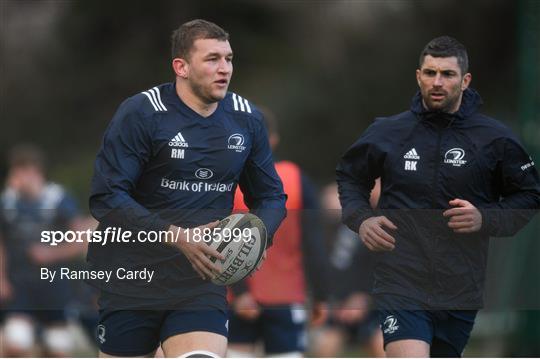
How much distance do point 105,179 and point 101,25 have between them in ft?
51.0

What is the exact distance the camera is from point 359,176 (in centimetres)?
642

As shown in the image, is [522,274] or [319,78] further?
[319,78]

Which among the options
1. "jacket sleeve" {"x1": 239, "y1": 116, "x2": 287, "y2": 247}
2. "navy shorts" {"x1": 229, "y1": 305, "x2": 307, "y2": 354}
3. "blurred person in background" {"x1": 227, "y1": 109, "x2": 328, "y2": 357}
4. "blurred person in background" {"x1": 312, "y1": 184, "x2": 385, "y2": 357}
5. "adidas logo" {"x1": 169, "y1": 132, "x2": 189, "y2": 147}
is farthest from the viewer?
"navy shorts" {"x1": 229, "y1": 305, "x2": 307, "y2": 354}

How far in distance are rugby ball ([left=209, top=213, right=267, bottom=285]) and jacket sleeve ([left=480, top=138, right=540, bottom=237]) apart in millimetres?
1086

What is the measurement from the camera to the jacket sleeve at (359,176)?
6336 mm

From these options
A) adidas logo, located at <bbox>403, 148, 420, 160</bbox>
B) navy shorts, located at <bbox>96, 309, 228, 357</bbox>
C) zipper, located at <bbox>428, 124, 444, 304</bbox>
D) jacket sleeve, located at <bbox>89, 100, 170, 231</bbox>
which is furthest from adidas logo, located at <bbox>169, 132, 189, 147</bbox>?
zipper, located at <bbox>428, 124, 444, 304</bbox>

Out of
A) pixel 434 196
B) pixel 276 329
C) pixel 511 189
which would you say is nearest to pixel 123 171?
pixel 434 196

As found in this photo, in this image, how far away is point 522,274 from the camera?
8.73 metres

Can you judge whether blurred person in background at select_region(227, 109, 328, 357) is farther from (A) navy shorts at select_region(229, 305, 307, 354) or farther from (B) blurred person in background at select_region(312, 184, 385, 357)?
(B) blurred person in background at select_region(312, 184, 385, 357)

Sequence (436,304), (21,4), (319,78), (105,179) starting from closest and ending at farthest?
1. (105,179)
2. (436,304)
3. (319,78)
4. (21,4)

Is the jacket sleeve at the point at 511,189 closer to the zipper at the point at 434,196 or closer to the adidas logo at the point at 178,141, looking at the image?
the zipper at the point at 434,196

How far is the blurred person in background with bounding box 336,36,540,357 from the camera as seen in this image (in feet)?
20.4

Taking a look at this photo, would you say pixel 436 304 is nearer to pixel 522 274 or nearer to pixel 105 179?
pixel 105 179

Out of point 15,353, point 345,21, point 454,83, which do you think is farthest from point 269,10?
point 454,83
